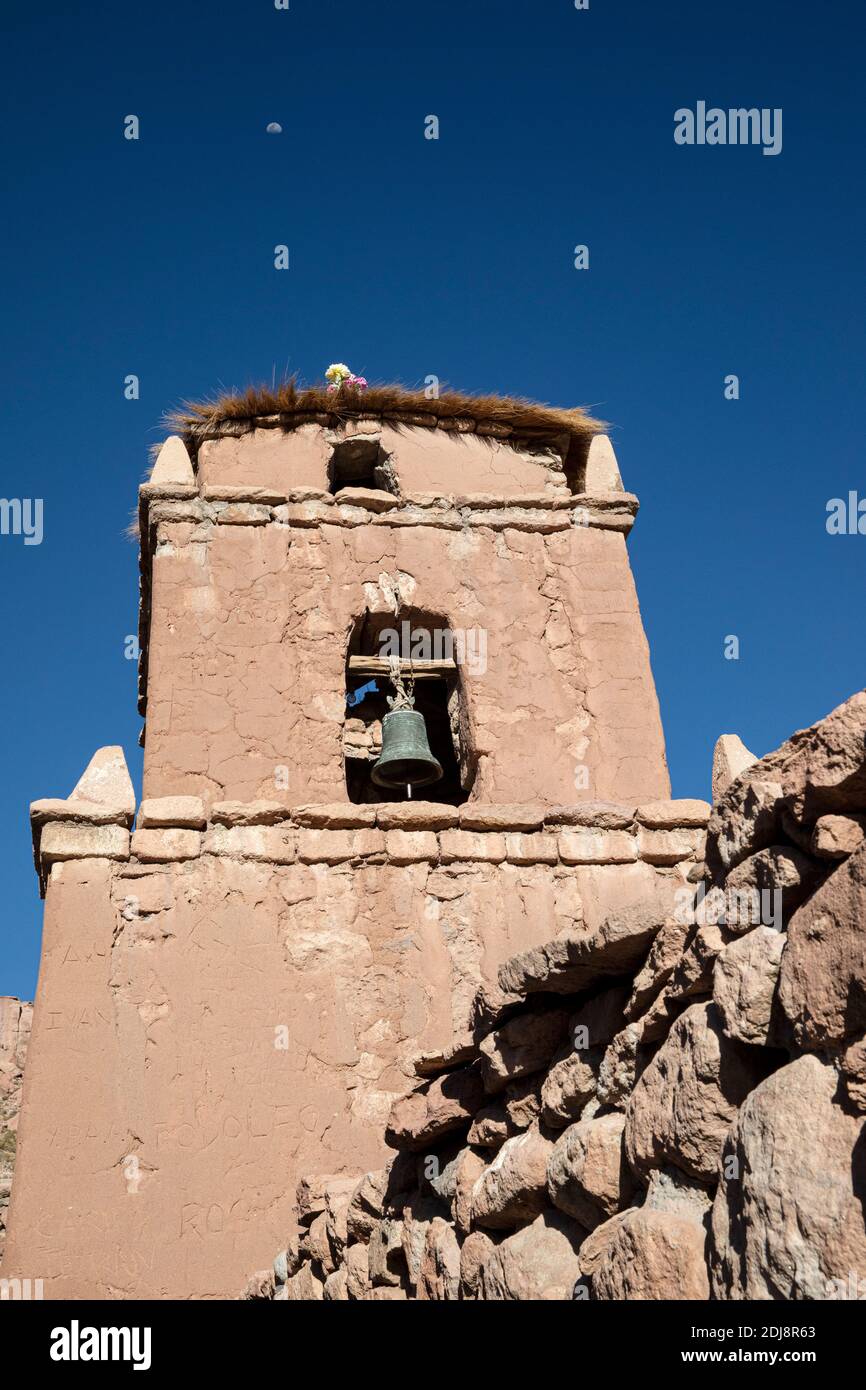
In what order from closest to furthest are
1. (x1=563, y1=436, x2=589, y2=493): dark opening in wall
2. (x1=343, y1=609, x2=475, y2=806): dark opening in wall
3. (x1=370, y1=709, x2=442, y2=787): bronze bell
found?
(x1=370, y1=709, x2=442, y2=787): bronze bell → (x1=343, y1=609, x2=475, y2=806): dark opening in wall → (x1=563, y1=436, x2=589, y2=493): dark opening in wall

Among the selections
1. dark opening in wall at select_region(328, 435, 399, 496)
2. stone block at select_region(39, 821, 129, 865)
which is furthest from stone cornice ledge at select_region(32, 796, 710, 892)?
dark opening in wall at select_region(328, 435, 399, 496)

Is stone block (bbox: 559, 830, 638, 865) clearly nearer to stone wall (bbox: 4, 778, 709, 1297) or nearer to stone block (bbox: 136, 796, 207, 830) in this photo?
stone wall (bbox: 4, 778, 709, 1297)

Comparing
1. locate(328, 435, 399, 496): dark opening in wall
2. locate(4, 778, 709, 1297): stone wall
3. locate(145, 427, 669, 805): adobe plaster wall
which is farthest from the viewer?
locate(328, 435, 399, 496): dark opening in wall

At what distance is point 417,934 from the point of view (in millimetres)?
6484

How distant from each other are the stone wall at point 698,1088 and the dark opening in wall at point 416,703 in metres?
4.34

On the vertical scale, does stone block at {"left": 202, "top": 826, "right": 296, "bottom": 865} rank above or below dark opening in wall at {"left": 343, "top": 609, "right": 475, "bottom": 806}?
below

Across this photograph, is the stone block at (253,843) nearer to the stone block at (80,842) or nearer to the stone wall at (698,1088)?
the stone block at (80,842)

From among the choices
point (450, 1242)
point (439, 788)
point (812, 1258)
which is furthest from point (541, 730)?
point (812, 1258)

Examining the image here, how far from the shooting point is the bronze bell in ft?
23.3

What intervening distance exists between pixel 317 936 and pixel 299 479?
327 centimetres

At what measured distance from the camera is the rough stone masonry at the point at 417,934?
7.77 ft

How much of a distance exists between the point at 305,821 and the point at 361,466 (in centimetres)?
312

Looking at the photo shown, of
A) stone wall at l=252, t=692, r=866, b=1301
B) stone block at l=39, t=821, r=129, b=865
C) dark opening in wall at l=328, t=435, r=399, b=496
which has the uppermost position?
dark opening in wall at l=328, t=435, r=399, b=496

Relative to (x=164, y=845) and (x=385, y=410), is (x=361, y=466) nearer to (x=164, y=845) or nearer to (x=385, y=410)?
(x=385, y=410)
